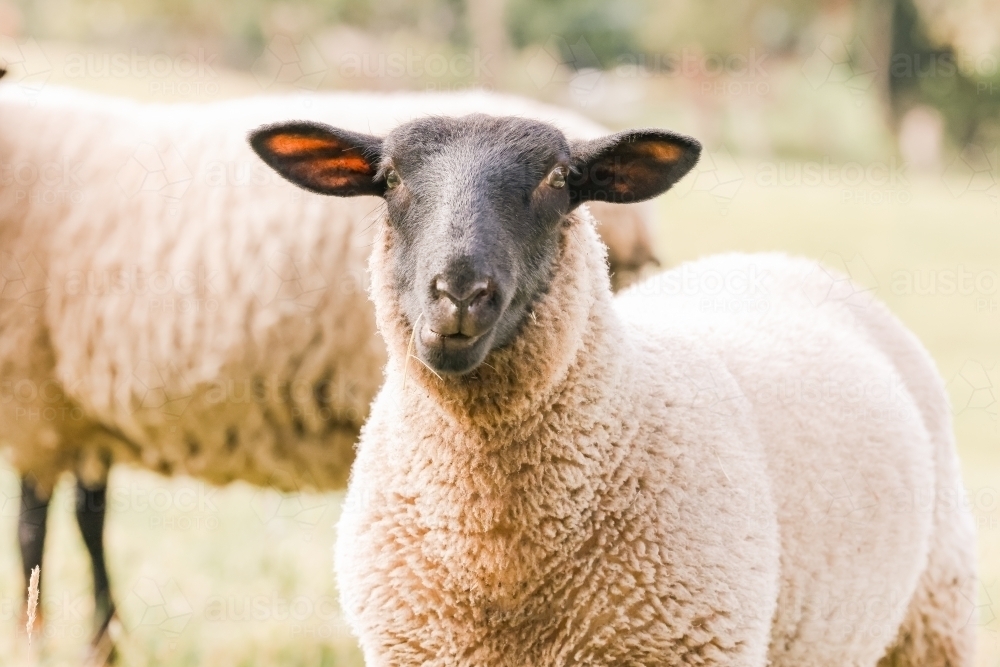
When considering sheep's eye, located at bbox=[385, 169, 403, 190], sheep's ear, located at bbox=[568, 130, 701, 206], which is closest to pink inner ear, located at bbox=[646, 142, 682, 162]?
sheep's ear, located at bbox=[568, 130, 701, 206]

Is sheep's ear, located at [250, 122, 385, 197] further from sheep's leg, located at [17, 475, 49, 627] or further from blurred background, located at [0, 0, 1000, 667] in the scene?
sheep's leg, located at [17, 475, 49, 627]

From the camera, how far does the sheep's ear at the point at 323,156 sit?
2854 mm

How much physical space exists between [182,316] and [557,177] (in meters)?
2.53

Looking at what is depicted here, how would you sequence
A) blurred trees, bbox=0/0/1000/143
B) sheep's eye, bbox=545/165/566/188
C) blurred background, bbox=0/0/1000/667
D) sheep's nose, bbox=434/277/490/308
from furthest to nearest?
1. blurred trees, bbox=0/0/1000/143
2. blurred background, bbox=0/0/1000/667
3. sheep's eye, bbox=545/165/566/188
4. sheep's nose, bbox=434/277/490/308

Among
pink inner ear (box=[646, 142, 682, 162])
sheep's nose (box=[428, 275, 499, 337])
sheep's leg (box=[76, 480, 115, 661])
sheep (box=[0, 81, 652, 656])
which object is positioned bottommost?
sheep's leg (box=[76, 480, 115, 661])

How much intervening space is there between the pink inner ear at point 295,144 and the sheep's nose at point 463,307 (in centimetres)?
73

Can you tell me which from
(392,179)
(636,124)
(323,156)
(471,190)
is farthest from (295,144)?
(636,124)

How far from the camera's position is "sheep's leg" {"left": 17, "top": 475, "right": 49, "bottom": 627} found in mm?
4707

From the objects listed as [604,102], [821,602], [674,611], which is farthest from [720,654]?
[604,102]

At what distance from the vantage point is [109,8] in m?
24.7

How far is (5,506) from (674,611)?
17.0 feet

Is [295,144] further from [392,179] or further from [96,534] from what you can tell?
[96,534]

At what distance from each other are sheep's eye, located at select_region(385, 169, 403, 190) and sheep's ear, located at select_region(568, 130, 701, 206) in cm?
43

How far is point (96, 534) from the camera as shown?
4.87 metres
